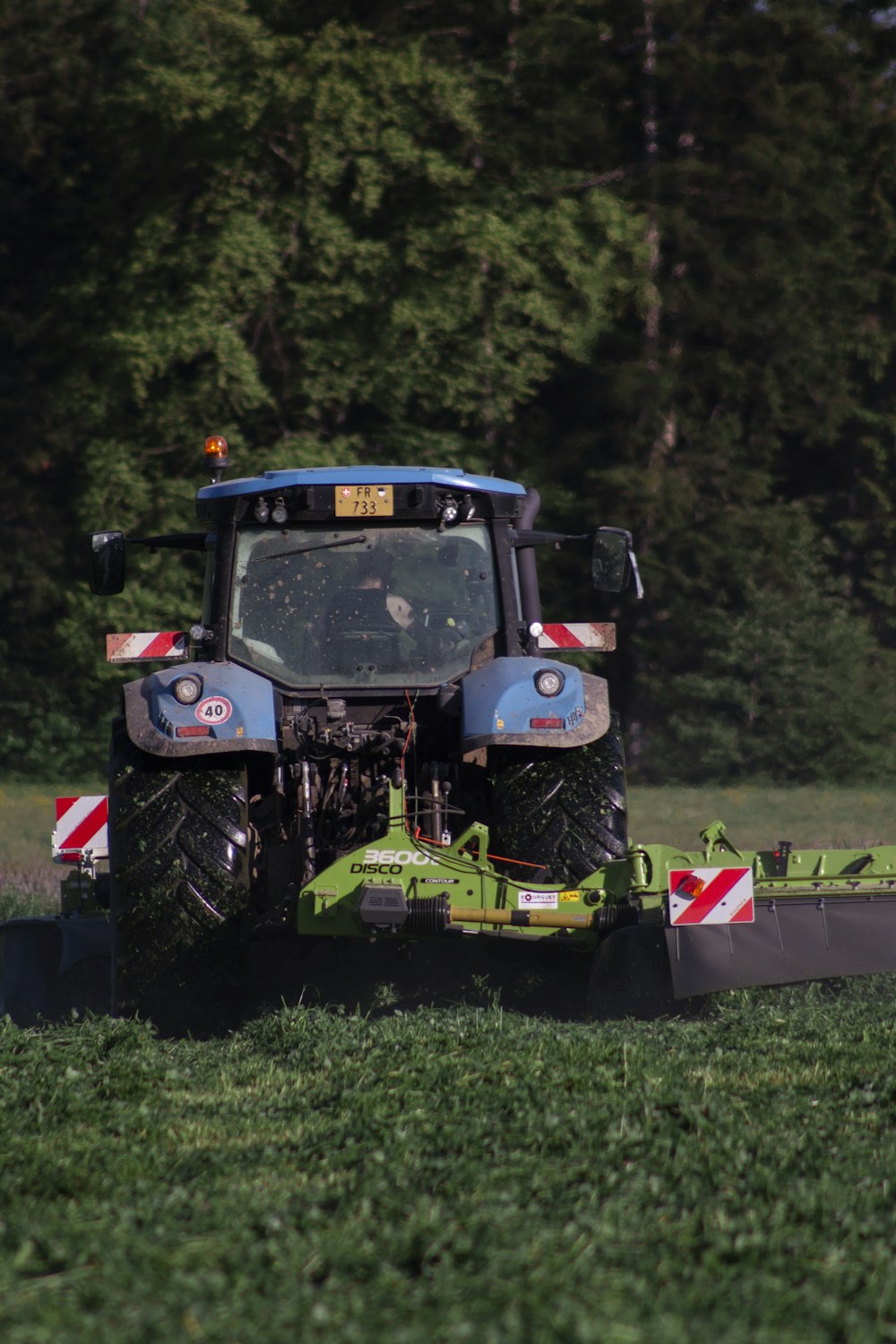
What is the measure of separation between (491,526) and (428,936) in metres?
2.16

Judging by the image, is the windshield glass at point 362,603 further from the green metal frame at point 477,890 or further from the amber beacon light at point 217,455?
the green metal frame at point 477,890

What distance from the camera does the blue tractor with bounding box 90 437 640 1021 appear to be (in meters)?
7.25

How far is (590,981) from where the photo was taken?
289 inches

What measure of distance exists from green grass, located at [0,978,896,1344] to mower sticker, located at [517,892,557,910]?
526 millimetres

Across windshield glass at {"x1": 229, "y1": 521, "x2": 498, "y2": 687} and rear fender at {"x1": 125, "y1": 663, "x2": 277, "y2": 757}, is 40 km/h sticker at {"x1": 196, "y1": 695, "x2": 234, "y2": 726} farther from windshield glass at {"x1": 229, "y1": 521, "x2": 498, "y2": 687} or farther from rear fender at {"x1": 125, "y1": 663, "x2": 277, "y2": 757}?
windshield glass at {"x1": 229, "y1": 521, "x2": 498, "y2": 687}

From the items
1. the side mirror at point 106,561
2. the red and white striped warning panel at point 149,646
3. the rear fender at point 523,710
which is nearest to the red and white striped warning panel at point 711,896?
the rear fender at point 523,710

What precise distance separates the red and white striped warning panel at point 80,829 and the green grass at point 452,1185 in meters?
3.22

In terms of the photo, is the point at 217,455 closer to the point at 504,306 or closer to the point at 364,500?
the point at 364,500

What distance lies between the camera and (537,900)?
716 cm

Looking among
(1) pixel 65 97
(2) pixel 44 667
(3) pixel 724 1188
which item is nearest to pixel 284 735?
(3) pixel 724 1188

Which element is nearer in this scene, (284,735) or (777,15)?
(284,735)

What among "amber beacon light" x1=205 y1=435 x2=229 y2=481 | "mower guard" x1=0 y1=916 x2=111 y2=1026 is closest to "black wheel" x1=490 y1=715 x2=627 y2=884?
"amber beacon light" x1=205 y1=435 x2=229 y2=481

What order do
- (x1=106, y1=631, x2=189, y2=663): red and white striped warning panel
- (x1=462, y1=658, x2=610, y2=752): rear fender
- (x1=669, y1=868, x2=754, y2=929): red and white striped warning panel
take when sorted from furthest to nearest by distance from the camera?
(x1=106, y1=631, x2=189, y2=663): red and white striped warning panel
(x1=462, y1=658, x2=610, y2=752): rear fender
(x1=669, y1=868, x2=754, y2=929): red and white striped warning panel

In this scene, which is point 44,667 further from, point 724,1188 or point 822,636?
point 724,1188
